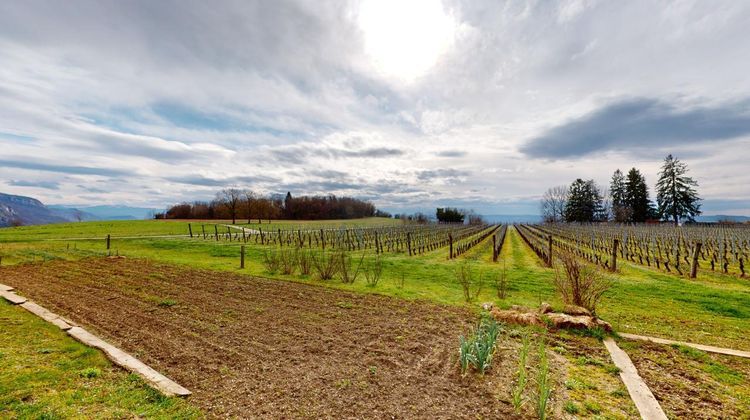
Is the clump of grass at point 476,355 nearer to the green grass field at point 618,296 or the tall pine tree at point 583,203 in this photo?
the green grass field at point 618,296

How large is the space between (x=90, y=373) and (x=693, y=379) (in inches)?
317

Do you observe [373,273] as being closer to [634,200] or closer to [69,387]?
[69,387]

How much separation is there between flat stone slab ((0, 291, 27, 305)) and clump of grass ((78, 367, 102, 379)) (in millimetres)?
5524

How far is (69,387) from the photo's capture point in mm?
4035

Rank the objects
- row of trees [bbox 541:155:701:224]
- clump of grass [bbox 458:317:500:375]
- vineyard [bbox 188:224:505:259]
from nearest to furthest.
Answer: clump of grass [bbox 458:317:500:375]
vineyard [bbox 188:224:505:259]
row of trees [bbox 541:155:701:224]

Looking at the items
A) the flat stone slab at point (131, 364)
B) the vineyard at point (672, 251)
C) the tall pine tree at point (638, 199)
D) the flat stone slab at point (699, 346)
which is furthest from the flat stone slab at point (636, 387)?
the tall pine tree at point (638, 199)

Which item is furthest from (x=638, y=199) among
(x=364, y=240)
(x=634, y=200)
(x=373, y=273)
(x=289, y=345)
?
(x=289, y=345)

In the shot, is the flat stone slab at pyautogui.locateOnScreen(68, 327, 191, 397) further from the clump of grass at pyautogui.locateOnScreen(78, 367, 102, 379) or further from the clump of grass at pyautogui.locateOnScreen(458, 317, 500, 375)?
the clump of grass at pyautogui.locateOnScreen(458, 317, 500, 375)

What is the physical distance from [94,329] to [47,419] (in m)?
3.28

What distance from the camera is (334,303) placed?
27.5ft

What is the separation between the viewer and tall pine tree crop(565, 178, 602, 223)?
81938 millimetres

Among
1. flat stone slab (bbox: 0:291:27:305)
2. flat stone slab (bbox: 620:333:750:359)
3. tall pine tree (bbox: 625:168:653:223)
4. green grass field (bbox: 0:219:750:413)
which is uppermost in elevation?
tall pine tree (bbox: 625:168:653:223)

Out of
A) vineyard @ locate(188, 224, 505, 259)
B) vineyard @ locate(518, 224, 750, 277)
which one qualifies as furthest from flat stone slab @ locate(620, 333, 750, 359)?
vineyard @ locate(188, 224, 505, 259)

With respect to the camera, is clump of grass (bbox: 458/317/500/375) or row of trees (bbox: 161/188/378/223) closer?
clump of grass (bbox: 458/317/500/375)
